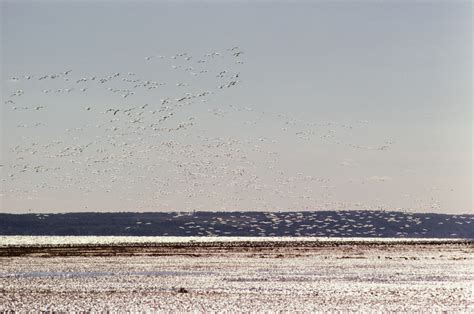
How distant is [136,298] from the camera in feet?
117

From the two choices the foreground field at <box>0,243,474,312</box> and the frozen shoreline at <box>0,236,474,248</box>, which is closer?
the foreground field at <box>0,243,474,312</box>

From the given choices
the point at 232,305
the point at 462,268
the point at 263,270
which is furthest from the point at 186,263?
the point at 232,305

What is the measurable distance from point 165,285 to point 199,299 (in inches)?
269

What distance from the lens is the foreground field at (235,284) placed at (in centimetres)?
3316

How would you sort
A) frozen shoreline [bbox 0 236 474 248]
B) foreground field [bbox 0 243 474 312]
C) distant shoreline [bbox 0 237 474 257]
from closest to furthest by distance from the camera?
foreground field [bbox 0 243 474 312]
distant shoreline [bbox 0 237 474 257]
frozen shoreline [bbox 0 236 474 248]

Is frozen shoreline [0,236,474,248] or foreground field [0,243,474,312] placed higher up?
frozen shoreline [0,236,474,248]

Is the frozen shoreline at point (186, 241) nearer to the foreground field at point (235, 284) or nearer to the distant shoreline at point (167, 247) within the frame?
the distant shoreline at point (167, 247)

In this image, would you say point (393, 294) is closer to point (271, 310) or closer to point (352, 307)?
point (352, 307)

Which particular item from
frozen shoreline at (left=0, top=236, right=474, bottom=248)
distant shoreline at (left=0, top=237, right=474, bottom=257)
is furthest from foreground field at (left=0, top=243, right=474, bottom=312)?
frozen shoreline at (left=0, top=236, right=474, bottom=248)

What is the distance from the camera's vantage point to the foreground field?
33156 mm

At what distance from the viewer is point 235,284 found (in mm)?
41406

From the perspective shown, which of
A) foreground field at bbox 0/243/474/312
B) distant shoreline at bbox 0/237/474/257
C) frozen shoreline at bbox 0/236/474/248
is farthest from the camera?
frozen shoreline at bbox 0/236/474/248

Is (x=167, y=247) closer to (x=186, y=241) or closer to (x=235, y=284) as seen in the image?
(x=186, y=241)

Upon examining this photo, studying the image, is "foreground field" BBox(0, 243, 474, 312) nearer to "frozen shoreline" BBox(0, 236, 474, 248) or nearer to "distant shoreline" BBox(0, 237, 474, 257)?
"distant shoreline" BBox(0, 237, 474, 257)
